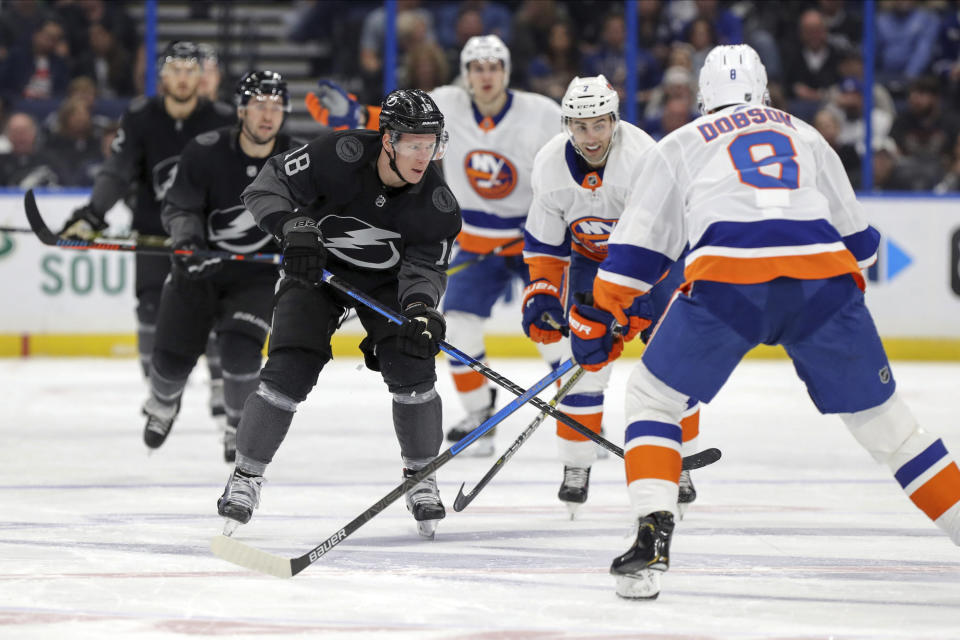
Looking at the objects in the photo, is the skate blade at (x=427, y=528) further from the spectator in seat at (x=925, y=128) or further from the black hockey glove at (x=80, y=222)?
the spectator in seat at (x=925, y=128)

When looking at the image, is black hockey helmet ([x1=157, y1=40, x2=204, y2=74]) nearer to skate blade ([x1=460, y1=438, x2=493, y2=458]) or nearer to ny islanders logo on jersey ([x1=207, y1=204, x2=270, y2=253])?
ny islanders logo on jersey ([x1=207, y1=204, x2=270, y2=253])

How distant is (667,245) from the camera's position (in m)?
2.86

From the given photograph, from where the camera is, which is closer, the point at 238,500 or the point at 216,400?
the point at 238,500

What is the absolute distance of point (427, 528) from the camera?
3.46 metres

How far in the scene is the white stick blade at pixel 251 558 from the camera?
296 cm

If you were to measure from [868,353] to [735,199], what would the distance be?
→ 370 mm

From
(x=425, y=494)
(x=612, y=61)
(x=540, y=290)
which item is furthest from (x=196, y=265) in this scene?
(x=612, y=61)

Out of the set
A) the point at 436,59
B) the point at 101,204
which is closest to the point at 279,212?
the point at 101,204

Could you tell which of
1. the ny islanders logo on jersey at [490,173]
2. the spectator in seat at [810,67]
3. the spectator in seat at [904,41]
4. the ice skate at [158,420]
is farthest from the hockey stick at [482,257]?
the spectator in seat at [904,41]

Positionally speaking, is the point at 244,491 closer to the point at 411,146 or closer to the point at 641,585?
the point at 411,146

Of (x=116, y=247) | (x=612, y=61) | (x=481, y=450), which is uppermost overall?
(x=612, y=61)

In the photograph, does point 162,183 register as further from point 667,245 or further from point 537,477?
point 667,245

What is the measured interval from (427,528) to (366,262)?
0.63m

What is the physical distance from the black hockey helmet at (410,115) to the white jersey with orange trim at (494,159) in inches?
66.1
